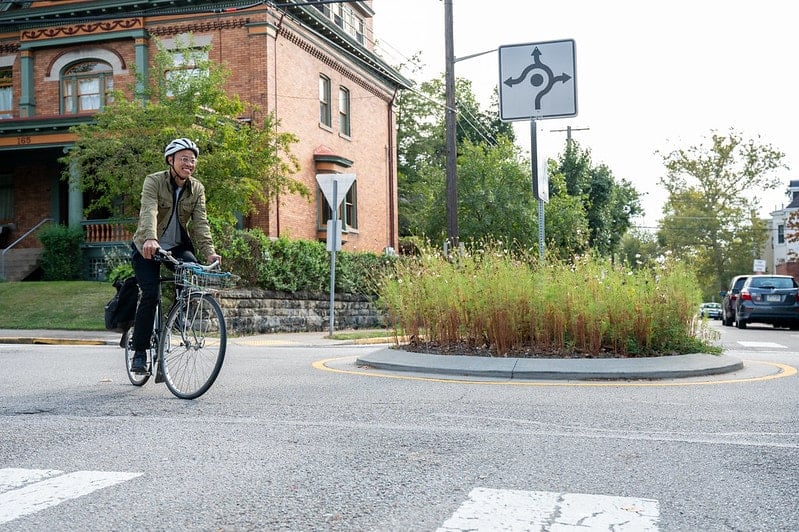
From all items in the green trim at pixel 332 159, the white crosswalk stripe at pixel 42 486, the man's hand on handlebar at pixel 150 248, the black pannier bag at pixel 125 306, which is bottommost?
the white crosswalk stripe at pixel 42 486

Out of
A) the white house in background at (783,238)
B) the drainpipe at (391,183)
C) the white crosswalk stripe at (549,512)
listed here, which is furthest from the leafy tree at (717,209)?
the white crosswalk stripe at (549,512)

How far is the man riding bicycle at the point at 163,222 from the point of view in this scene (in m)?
6.85

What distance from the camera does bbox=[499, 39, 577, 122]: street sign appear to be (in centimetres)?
1188

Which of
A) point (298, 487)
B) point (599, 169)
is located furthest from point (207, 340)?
point (599, 169)

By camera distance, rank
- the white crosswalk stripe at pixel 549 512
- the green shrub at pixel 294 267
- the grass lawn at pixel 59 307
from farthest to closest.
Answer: the green shrub at pixel 294 267 < the grass lawn at pixel 59 307 < the white crosswalk stripe at pixel 549 512

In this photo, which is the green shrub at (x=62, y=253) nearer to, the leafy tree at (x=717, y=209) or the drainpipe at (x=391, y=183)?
the drainpipe at (x=391, y=183)

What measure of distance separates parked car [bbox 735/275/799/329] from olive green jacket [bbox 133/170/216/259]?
69.6ft

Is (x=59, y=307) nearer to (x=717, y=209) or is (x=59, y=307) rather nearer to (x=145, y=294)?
(x=145, y=294)

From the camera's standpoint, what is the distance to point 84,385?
A: 7.70 metres

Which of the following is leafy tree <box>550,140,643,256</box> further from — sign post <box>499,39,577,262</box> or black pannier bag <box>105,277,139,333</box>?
black pannier bag <box>105,277,139,333</box>

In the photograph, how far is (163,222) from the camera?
707cm

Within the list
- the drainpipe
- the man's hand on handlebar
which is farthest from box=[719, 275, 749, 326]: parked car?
the man's hand on handlebar

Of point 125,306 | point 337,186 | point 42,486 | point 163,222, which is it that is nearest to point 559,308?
point 163,222

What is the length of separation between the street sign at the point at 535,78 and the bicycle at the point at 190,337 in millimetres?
6179
